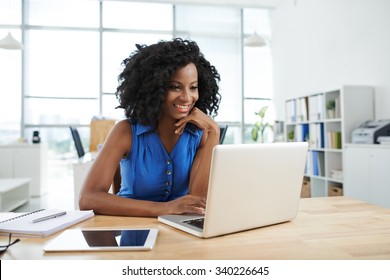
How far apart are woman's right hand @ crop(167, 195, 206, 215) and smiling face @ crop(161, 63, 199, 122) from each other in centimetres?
40

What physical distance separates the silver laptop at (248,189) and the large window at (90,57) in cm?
527

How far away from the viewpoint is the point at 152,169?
4.37ft

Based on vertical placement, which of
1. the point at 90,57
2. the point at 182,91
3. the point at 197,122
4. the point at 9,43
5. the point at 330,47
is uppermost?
the point at 90,57

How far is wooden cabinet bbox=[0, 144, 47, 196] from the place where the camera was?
5.27m

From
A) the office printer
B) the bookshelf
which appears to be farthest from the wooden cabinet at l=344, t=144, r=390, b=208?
the bookshelf

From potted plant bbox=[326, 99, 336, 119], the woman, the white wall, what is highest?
the white wall

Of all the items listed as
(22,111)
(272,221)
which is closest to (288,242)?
(272,221)

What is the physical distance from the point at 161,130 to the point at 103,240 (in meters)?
0.71

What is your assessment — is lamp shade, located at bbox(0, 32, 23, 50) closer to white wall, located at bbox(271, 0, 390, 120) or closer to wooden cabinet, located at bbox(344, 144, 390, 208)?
white wall, located at bbox(271, 0, 390, 120)

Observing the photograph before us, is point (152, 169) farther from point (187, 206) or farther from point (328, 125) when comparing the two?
point (328, 125)

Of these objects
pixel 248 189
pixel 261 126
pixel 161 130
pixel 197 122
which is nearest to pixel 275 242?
pixel 248 189

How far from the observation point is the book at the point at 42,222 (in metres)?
0.85

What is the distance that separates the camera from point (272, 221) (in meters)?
0.95
